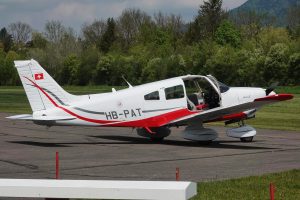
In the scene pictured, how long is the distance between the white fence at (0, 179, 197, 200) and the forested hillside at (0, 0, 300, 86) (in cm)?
6897

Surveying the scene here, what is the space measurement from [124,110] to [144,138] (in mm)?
3338

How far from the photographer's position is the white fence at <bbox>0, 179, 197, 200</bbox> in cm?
521

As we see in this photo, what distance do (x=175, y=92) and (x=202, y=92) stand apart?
0.95 meters

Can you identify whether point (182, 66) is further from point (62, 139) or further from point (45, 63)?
point (62, 139)

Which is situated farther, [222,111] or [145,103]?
[145,103]

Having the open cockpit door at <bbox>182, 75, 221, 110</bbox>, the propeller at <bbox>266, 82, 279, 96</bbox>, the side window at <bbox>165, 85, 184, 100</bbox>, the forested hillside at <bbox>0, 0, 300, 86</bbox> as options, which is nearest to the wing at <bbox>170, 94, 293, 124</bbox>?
the open cockpit door at <bbox>182, 75, 221, 110</bbox>

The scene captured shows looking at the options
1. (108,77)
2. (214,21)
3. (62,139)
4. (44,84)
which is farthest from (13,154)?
(214,21)

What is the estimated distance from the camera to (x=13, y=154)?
1950cm

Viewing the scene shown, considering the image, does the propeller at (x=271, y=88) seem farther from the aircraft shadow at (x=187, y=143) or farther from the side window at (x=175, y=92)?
the side window at (x=175, y=92)

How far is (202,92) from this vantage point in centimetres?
2220

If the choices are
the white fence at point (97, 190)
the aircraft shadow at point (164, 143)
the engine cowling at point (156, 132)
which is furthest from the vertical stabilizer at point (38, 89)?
the white fence at point (97, 190)

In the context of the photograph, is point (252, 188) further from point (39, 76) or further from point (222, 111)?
point (39, 76)

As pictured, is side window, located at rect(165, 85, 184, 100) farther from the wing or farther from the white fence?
the white fence

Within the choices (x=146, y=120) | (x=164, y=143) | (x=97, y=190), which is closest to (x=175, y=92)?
(x=146, y=120)
